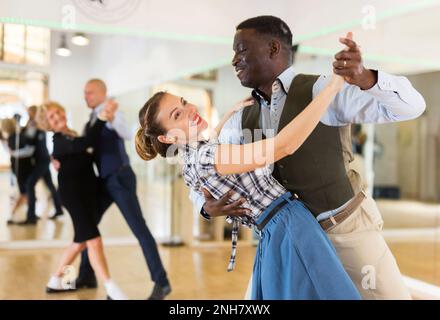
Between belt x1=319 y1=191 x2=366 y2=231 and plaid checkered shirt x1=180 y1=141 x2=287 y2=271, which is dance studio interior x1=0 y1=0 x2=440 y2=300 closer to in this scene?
belt x1=319 y1=191 x2=366 y2=231

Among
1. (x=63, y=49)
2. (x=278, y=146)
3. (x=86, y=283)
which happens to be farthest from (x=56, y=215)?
(x=278, y=146)

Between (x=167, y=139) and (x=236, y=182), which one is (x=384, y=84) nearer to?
(x=236, y=182)

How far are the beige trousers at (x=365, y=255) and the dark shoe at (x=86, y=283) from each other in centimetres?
202

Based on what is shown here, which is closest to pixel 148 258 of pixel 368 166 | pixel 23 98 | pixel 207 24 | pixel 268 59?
pixel 23 98

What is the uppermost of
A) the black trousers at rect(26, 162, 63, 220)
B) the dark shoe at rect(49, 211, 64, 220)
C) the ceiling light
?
the ceiling light

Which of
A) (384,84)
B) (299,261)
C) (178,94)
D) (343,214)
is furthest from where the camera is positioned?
(178,94)

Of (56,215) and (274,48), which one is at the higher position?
(274,48)

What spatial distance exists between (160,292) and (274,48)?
6.94ft

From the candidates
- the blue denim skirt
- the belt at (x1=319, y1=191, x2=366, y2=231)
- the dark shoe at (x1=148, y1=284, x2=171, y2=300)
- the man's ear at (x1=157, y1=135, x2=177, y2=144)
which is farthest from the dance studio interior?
the man's ear at (x1=157, y1=135, x2=177, y2=144)

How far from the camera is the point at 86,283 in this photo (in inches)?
121

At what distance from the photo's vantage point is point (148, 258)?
3111 mm

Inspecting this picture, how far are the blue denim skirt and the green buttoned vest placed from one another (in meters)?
0.06

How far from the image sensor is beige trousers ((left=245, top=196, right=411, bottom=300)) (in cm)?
141
